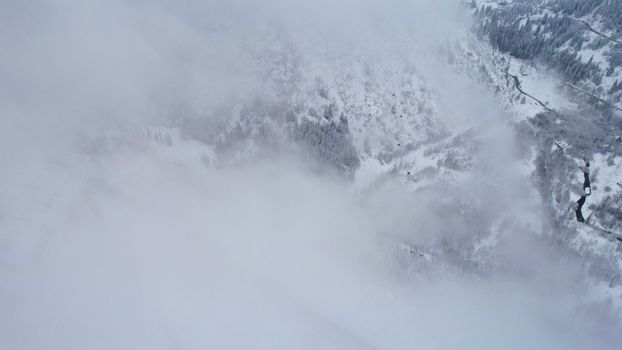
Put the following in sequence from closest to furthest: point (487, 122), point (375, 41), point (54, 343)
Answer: point (54, 343)
point (487, 122)
point (375, 41)

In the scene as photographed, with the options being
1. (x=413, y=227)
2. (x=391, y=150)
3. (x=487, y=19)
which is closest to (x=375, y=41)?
(x=391, y=150)

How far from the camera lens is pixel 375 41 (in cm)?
14662

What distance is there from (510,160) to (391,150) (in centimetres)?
3555

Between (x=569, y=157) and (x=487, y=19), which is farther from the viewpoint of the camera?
(x=487, y=19)

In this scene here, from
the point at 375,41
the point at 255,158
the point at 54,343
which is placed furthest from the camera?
the point at 375,41

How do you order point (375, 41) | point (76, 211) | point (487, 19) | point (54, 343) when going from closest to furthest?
1. point (54, 343)
2. point (76, 211)
3. point (375, 41)
4. point (487, 19)

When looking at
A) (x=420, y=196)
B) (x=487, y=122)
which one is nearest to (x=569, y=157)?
(x=487, y=122)

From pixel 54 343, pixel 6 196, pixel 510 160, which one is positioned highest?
pixel 510 160

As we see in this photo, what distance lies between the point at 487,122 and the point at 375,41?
48.8 meters

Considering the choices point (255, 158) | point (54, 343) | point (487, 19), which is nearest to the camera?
point (54, 343)

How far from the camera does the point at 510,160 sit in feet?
398

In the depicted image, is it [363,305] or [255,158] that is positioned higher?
[255,158]

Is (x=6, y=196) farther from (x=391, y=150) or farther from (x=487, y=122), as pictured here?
(x=487, y=122)

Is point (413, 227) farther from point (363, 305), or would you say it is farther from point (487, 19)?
point (487, 19)
